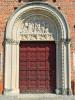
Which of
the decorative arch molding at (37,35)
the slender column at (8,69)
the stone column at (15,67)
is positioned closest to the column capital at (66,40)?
the decorative arch molding at (37,35)

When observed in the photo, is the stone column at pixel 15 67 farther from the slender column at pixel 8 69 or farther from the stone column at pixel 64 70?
the stone column at pixel 64 70

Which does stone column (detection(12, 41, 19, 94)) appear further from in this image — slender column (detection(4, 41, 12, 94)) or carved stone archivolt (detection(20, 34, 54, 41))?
carved stone archivolt (detection(20, 34, 54, 41))

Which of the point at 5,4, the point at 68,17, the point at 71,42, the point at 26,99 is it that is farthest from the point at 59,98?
the point at 5,4

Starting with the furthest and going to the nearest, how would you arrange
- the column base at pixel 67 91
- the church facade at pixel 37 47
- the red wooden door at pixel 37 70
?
the red wooden door at pixel 37 70 → the church facade at pixel 37 47 → the column base at pixel 67 91

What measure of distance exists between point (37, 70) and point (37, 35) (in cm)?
150

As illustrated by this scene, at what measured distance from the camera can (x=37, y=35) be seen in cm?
1491

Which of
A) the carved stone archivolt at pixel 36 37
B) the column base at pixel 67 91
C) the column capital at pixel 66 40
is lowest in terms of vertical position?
the column base at pixel 67 91

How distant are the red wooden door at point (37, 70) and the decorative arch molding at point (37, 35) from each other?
0.93ft

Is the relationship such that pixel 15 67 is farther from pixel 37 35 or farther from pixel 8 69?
pixel 37 35

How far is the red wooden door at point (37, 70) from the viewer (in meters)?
14.9

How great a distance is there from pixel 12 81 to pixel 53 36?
2600 millimetres

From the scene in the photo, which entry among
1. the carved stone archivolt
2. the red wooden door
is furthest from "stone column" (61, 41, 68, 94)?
the carved stone archivolt

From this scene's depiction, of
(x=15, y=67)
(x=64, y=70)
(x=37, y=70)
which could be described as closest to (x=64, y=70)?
(x=64, y=70)

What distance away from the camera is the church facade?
14461 millimetres
